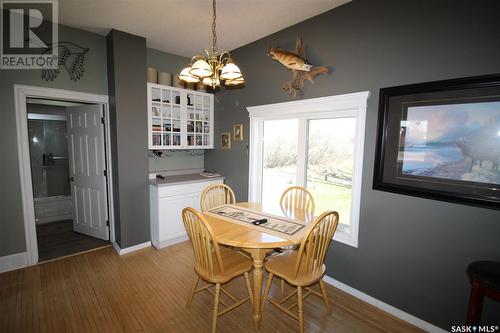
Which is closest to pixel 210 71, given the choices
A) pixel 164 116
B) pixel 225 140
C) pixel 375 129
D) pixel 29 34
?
pixel 375 129

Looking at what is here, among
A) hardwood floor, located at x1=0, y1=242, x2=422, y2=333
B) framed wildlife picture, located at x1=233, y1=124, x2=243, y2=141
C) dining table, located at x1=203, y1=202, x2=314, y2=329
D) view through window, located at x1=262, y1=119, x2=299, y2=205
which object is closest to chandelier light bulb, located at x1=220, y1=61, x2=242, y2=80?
dining table, located at x1=203, y1=202, x2=314, y2=329

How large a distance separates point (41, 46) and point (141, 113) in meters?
1.23

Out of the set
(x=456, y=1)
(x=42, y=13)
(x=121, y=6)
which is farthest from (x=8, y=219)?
(x=456, y=1)

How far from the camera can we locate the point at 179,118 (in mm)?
3512

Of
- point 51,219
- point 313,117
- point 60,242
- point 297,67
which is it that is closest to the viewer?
point 297,67

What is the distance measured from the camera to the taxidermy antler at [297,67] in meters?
2.31

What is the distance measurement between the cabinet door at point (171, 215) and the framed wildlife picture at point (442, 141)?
248cm

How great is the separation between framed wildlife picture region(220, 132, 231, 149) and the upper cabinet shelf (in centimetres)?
20

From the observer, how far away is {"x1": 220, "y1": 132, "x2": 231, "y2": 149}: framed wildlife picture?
12.1 feet

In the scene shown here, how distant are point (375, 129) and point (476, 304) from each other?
139 centimetres

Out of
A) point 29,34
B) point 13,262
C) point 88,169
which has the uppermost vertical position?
point 29,34

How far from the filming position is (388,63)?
1.98m

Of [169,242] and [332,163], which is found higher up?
[332,163]

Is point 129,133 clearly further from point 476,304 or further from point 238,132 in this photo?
point 476,304
